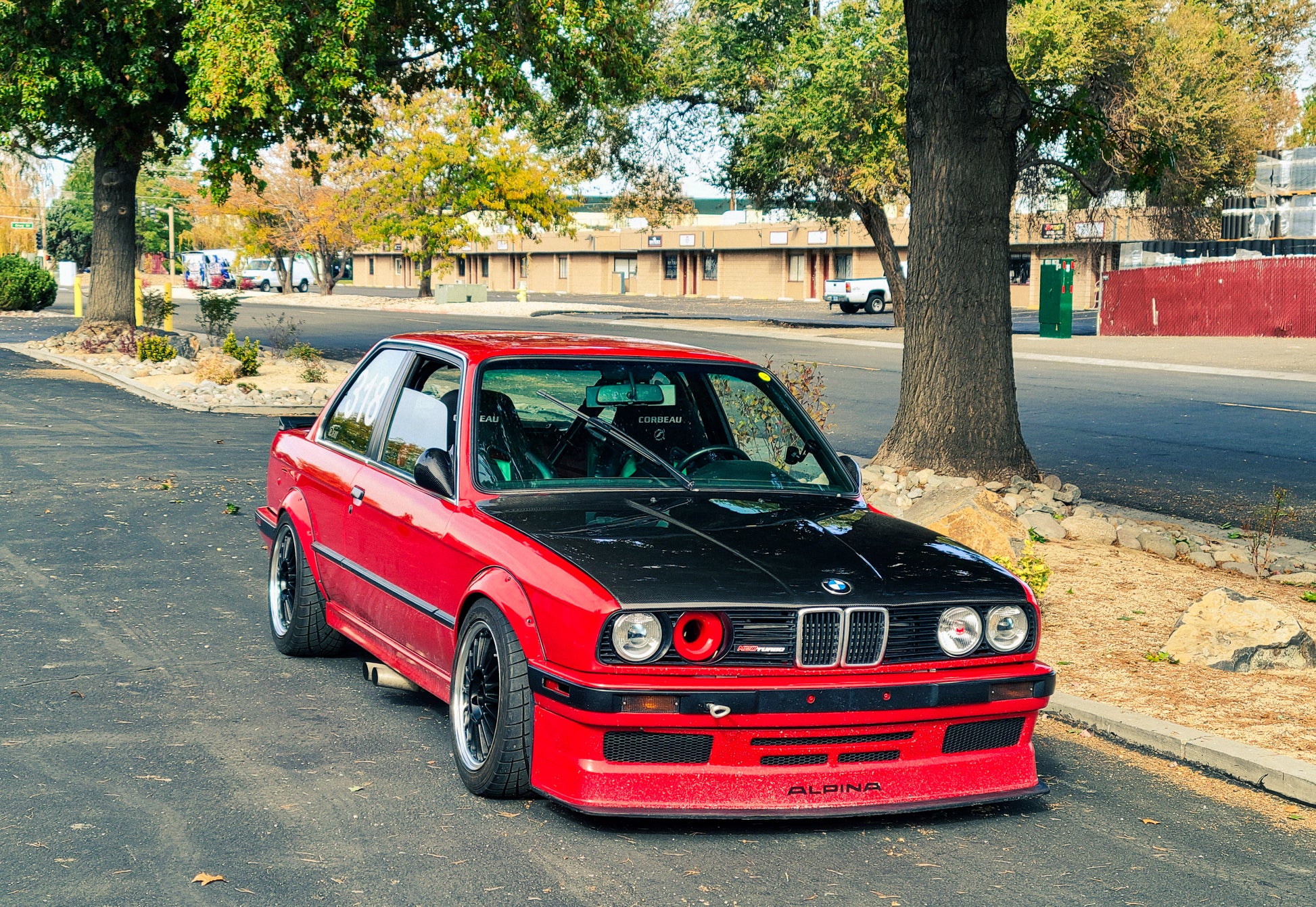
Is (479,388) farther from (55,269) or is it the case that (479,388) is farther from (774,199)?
(55,269)

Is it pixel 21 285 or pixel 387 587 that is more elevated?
pixel 21 285

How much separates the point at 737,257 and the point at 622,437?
74.3 meters

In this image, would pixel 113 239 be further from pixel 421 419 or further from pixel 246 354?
pixel 421 419

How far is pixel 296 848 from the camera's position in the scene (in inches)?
170

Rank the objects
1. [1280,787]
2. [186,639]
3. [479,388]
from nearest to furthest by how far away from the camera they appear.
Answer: [1280,787] < [479,388] < [186,639]

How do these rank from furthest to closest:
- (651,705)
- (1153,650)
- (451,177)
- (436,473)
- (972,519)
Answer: (451,177) → (972,519) → (1153,650) → (436,473) → (651,705)

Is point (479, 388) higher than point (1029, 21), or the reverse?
point (1029, 21)

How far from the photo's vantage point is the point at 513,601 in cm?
460

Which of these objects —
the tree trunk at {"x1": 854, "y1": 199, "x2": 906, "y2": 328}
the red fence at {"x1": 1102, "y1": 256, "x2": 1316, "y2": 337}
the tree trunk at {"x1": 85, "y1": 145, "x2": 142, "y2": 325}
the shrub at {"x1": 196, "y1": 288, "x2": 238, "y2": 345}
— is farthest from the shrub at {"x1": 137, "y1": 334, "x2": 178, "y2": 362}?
the red fence at {"x1": 1102, "y1": 256, "x2": 1316, "y2": 337}

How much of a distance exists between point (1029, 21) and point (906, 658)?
32.7 m

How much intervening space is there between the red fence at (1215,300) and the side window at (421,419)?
37.3 meters

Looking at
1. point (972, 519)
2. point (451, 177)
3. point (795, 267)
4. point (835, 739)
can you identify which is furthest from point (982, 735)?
point (795, 267)

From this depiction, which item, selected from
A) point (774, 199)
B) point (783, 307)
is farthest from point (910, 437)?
point (783, 307)

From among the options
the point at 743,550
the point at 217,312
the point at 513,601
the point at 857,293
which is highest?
the point at 857,293
